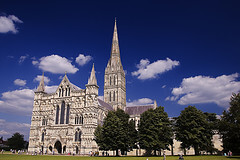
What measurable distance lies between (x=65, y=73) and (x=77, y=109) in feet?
42.2

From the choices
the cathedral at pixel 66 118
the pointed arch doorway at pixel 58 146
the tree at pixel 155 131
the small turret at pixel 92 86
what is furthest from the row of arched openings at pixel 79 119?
the tree at pixel 155 131

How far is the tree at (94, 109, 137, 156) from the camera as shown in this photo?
46.8m

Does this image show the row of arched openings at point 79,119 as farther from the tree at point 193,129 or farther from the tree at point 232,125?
the tree at point 232,125

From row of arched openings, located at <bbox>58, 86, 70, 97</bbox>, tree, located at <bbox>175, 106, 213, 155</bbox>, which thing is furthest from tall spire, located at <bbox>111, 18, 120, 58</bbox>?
tree, located at <bbox>175, 106, 213, 155</bbox>

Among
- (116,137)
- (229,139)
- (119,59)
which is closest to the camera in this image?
(229,139)

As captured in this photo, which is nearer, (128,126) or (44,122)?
(128,126)

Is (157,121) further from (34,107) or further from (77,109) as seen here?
(34,107)

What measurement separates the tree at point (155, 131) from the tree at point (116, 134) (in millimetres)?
2749

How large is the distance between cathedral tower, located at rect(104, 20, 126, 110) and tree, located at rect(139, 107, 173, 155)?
119ft

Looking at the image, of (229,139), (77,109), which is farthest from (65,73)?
(229,139)

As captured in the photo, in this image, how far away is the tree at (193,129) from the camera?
4509 cm

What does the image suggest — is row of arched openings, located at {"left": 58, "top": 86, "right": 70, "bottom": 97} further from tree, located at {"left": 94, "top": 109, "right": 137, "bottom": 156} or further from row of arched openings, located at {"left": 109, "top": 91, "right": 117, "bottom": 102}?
row of arched openings, located at {"left": 109, "top": 91, "right": 117, "bottom": 102}

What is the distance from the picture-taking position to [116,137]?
46438mm

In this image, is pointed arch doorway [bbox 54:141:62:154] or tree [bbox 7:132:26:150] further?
tree [bbox 7:132:26:150]
